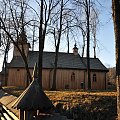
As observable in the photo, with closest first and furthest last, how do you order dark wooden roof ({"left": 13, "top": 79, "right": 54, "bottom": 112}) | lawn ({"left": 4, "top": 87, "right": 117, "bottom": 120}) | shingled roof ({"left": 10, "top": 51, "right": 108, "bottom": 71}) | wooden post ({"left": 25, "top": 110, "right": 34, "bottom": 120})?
1. dark wooden roof ({"left": 13, "top": 79, "right": 54, "bottom": 112})
2. wooden post ({"left": 25, "top": 110, "right": 34, "bottom": 120})
3. lawn ({"left": 4, "top": 87, "right": 117, "bottom": 120})
4. shingled roof ({"left": 10, "top": 51, "right": 108, "bottom": 71})

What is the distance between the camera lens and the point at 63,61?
131ft

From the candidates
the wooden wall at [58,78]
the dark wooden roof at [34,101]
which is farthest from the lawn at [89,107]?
the wooden wall at [58,78]

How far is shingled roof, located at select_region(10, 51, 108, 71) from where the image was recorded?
127 ft

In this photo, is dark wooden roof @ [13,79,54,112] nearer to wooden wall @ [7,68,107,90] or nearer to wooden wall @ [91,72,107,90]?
wooden wall @ [7,68,107,90]

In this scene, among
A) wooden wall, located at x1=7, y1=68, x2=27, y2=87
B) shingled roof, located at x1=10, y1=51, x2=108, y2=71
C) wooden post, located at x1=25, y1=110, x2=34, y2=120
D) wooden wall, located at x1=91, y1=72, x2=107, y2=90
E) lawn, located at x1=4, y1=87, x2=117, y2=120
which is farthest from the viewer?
wooden wall, located at x1=91, y1=72, x2=107, y2=90

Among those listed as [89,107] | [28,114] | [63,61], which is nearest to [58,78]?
[63,61]

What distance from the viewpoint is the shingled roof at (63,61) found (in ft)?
127

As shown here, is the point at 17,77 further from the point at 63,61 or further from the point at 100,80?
the point at 100,80

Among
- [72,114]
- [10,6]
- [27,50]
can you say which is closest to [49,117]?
[72,114]

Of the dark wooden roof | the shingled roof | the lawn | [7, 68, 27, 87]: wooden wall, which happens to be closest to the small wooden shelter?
the dark wooden roof

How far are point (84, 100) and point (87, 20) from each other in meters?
14.8

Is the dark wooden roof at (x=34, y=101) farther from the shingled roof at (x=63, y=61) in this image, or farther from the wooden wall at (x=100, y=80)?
the wooden wall at (x=100, y=80)

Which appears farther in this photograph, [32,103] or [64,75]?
[64,75]

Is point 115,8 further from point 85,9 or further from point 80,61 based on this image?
point 80,61
